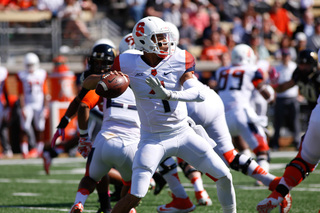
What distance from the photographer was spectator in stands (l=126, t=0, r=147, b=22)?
15.2 m

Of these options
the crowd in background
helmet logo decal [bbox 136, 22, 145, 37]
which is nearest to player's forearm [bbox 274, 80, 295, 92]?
helmet logo decal [bbox 136, 22, 145, 37]

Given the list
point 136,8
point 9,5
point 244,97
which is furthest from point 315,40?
point 9,5

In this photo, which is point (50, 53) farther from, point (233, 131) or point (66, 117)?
point (66, 117)

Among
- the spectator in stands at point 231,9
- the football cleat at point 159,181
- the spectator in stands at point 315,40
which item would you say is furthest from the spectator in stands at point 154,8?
the football cleat at point 159,181

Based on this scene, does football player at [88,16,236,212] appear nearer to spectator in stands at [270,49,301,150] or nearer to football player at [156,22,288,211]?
football player at [156,22,288,211]

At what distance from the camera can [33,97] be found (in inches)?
505

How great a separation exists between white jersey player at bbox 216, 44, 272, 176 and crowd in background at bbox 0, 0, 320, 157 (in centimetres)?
466

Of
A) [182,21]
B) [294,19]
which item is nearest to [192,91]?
[182,21]

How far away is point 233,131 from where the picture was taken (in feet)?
25.1

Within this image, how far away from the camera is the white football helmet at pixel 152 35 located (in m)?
4.64

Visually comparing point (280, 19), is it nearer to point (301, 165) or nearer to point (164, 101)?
point (301, 165)

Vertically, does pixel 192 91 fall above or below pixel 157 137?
above

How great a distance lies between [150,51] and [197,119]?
4.93 feet

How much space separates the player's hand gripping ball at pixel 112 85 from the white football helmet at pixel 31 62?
8533mm
